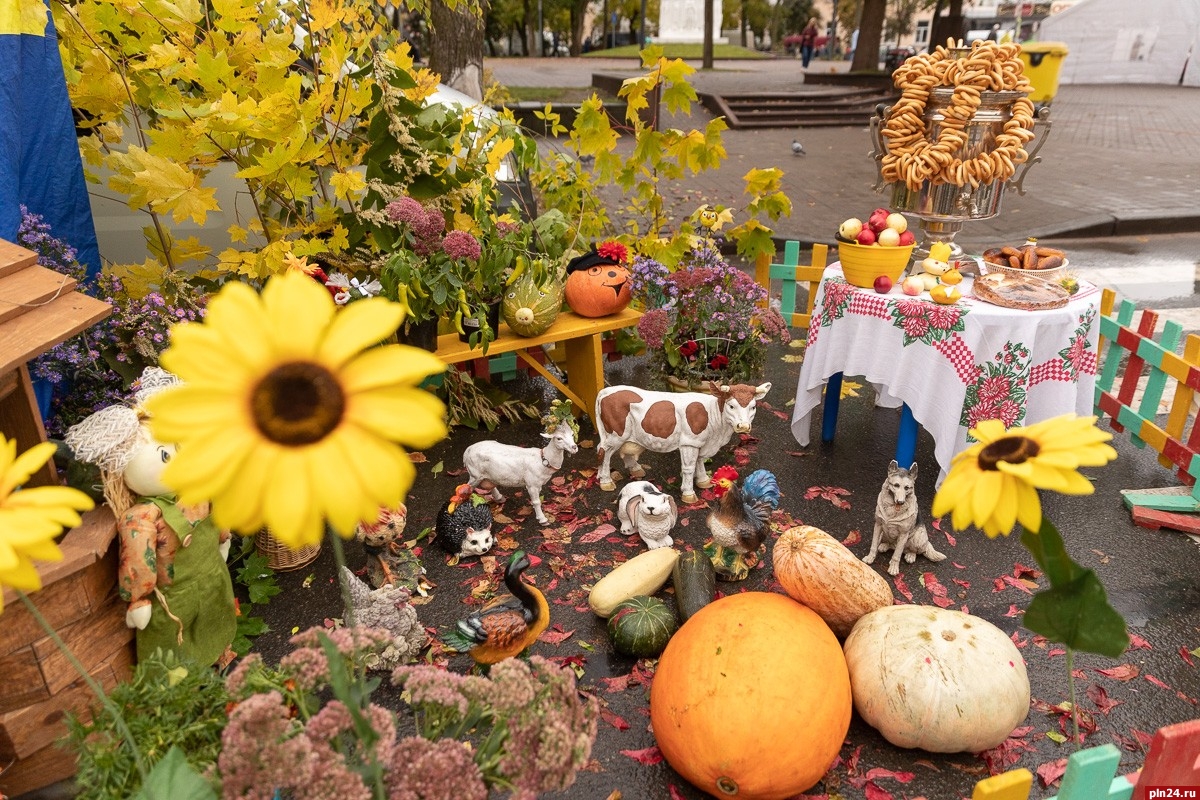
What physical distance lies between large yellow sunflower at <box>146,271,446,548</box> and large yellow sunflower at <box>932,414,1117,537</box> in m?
0.79

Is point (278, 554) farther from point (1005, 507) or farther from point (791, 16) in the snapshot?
point (791, 16)

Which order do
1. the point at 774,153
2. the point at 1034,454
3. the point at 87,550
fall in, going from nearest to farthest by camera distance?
the point at 1034,454, the point at 87,550, the point at 774,153

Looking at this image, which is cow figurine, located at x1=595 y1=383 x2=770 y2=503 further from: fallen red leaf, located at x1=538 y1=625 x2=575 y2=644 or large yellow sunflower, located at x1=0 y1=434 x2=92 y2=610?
large yellow sunflower, located at x1=0 y1=434 x2=92 y2=610

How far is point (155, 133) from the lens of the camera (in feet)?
11.5

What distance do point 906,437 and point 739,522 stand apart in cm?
121

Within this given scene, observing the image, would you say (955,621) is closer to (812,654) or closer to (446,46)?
(812,654)

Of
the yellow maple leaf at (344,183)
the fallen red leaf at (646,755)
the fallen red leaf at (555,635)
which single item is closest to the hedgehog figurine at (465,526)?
the fallen red leaf at (555,635)

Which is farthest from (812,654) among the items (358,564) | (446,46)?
(446,46)

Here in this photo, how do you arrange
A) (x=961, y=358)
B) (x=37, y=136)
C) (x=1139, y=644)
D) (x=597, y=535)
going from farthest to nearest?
(x=597, y=535) → (x=961, y=358) → (x=37, y=136) → (x=1139, y=644)

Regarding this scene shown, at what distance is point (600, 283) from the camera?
15.1 ft

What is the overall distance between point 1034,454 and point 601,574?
260 cm

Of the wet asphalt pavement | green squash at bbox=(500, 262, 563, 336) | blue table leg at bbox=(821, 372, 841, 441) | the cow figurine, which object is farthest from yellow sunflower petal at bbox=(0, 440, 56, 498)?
blue table leg at bbox=(821, 372, 841, 441)

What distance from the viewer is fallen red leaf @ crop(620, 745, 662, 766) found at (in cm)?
263

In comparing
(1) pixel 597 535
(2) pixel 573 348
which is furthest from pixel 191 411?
(2) pixel 573 348
